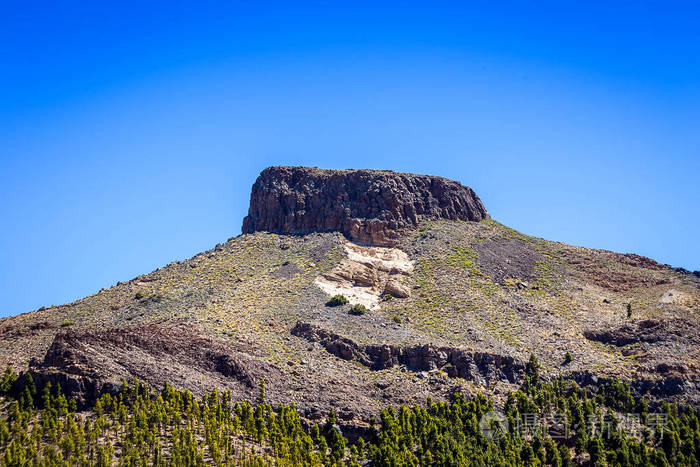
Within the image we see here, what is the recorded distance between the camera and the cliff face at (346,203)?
120375 mm

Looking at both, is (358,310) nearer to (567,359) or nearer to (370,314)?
(370,314)

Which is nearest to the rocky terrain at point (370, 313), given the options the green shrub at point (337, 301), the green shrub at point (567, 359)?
the green shrub at point (567, 359)

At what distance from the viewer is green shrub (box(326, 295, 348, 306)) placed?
9881 cm

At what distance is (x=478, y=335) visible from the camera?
92.1 m

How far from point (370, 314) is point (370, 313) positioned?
387 millimetres

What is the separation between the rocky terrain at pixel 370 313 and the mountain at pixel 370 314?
0.26 metres

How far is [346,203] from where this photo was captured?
123m

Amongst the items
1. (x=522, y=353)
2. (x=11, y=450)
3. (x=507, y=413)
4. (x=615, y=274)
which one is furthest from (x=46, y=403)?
(x=615, y=274)

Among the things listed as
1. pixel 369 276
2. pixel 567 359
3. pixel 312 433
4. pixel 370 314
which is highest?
pixel 369 276

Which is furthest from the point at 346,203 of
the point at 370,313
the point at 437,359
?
the point at 437,359

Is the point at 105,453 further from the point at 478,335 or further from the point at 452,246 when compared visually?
the point at 452,246

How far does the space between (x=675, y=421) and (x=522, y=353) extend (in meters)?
19.2

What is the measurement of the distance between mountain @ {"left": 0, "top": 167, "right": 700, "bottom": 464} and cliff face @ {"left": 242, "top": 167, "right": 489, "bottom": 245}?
0.27 metres

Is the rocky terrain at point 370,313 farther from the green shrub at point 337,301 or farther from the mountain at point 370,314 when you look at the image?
the green shrub at point 337,301
